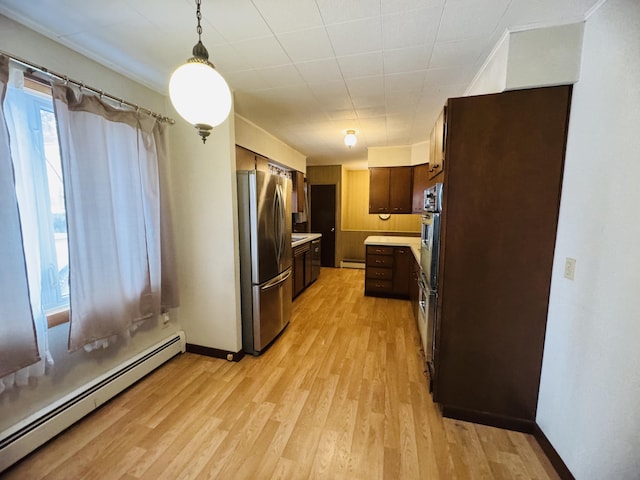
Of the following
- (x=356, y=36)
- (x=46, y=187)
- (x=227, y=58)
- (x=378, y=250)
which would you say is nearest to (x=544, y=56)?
(x=356, y=36)

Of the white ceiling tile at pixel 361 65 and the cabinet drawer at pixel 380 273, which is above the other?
the white ceiling tile at pixel 361 65

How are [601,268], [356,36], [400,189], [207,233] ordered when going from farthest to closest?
[400,189]
[207,233]
[356,36]
[601,268]

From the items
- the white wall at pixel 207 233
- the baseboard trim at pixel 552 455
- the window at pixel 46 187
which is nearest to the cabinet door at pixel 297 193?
the white wall at pixel 207 233

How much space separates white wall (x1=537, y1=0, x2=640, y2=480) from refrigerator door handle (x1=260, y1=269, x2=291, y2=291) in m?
2.23

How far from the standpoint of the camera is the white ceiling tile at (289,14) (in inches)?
51.7

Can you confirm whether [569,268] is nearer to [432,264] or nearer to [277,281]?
[432,264]

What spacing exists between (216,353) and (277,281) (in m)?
0.92

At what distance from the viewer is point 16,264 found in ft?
4.37

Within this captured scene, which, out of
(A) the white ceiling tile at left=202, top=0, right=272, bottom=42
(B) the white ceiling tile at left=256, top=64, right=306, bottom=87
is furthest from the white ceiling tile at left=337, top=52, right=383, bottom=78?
(A) the white ceiling tile at left=202, top=0, right=272, bottom=42

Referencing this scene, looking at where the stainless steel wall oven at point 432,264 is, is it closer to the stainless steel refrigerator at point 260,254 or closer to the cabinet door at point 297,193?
the stainless steel refrigerator at point 260,254

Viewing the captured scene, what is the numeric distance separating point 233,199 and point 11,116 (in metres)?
1.32

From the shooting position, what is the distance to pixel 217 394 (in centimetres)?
200

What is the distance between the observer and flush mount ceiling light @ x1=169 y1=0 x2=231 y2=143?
1075 millimetres

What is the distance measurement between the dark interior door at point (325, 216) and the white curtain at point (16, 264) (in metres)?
4.95
